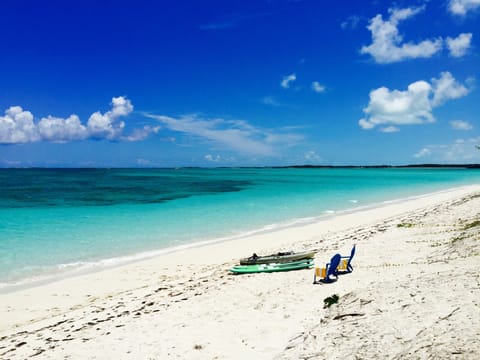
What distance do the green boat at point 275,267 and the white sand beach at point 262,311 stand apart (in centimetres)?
34

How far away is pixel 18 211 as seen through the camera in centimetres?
3148

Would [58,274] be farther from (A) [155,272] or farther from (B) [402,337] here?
(B) [402,337]

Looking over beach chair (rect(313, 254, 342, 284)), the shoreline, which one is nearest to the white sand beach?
beach chair (rect(313, 254, 342, 284))

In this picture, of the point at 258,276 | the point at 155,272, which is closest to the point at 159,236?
the point at 155,272

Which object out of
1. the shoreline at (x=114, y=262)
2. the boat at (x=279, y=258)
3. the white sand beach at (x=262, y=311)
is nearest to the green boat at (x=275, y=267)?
the boat at (x=279, y=258)

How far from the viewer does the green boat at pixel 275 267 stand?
1293 cm

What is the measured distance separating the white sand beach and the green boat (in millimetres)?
338

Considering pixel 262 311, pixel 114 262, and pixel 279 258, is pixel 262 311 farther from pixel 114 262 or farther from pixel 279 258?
pixel 114 262

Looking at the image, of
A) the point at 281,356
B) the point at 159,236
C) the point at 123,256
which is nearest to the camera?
the point at 281,356

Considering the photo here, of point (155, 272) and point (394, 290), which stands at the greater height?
point (394, 290)

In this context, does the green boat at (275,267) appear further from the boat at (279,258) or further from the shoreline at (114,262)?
the shoreline at (114,262)

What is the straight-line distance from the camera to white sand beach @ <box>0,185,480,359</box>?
20.7 ft

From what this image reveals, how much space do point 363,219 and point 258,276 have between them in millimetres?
16321

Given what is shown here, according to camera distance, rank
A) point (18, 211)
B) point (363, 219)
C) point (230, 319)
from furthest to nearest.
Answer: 1. point (18, 211)
2. point (363, 219)
3. point (230, 319)
